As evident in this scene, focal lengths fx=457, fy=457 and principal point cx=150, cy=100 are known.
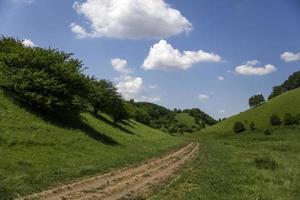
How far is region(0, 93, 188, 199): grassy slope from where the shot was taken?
2217cm

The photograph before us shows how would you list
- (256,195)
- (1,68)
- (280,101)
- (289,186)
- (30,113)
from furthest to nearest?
(280,101), (1,68), (30,113), (289,186), (256,195)

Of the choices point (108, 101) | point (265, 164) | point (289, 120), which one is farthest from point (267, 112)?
point (265, 164)

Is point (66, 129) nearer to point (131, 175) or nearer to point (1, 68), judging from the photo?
point (1, 68)

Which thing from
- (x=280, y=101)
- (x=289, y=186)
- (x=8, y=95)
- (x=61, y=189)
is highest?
(x=280, y=101)

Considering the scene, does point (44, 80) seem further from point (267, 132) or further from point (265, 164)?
point (267, 132)

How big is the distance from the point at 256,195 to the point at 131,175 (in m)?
8.62

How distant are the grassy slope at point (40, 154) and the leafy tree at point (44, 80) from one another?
2319 mm

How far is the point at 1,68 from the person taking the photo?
46.7 meters

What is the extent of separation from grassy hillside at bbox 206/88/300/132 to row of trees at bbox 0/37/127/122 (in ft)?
368

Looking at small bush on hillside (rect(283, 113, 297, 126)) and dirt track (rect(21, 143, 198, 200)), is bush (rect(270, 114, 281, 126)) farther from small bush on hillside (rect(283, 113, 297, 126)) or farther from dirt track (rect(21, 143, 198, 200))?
dirt track (rect(21, 143, 198, 200))

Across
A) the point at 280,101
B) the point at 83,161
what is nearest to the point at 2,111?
the point at 83,161

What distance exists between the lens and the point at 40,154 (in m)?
31.8

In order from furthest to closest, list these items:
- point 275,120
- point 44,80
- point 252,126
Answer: point 252,126
point 275,120
point 44,80

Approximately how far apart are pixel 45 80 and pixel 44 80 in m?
0.11
